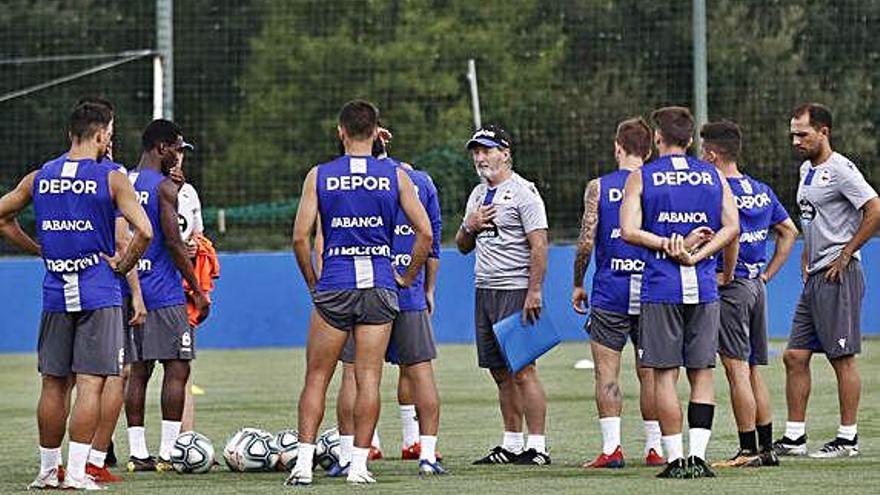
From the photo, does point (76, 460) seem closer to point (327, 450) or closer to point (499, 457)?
point (327, 450)

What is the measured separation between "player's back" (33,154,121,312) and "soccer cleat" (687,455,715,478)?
309 cm

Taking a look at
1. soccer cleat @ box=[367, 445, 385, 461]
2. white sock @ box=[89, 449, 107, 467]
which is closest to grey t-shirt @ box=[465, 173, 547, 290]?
soccer cleat @ box=[367, 445, 385, 461]

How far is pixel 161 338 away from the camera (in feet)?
38.8

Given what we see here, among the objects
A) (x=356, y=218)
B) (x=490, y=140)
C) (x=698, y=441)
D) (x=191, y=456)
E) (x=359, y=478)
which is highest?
(x=490, y=140)

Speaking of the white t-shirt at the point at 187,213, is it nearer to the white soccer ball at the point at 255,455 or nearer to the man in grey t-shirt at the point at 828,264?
the white soccer ball at the point at 255,455

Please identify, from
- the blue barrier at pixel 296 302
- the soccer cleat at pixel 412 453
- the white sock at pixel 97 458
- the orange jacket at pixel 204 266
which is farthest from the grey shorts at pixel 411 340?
the blue barrier at pixel 296 302

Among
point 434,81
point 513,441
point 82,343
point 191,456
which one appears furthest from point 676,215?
point 434,81

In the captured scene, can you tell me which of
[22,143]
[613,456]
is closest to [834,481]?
[613,456]


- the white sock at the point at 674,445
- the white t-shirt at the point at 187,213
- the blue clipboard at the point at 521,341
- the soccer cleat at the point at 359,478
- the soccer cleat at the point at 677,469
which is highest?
the white t-shirt at the point at 187,213

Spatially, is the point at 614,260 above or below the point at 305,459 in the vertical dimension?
above

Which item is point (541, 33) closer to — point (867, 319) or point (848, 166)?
point (867, 319)

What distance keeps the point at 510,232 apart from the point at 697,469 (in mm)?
2157

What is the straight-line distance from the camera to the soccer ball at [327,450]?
37.9 ft

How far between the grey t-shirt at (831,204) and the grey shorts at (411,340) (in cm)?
252
